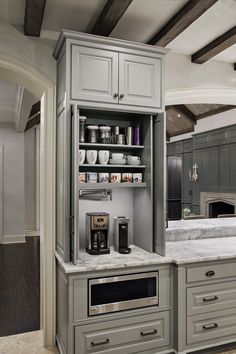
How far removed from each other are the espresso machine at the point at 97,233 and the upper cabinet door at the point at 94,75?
995 millimetres

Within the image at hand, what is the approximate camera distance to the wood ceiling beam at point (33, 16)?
6.78ft

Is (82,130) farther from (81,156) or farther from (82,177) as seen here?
(82,177)

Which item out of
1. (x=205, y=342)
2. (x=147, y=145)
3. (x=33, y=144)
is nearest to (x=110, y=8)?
(x=147, y=145)

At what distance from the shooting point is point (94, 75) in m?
2.37

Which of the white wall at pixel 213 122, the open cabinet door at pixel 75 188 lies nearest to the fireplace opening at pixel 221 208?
the white wall at pixel 213 122

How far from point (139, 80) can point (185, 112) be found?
4.41 meters

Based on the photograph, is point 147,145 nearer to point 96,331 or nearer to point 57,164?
point 57,164

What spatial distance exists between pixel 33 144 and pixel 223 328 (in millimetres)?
6500

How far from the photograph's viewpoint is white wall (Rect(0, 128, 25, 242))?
6941 mm

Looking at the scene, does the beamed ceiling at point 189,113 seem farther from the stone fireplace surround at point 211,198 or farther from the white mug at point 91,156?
the white mug at point 91,156

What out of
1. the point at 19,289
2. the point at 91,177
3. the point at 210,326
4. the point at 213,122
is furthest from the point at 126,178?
the point at 213,122

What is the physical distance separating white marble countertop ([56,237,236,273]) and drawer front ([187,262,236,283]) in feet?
0.25

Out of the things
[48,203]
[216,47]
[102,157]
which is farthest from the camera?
[216,47]

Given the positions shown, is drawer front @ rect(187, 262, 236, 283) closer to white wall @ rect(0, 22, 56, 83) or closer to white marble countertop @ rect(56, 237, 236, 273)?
white marble countertop @ rect(56, 237, 236, 273)
